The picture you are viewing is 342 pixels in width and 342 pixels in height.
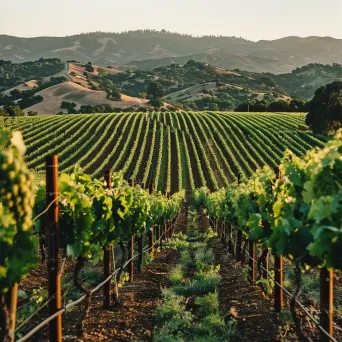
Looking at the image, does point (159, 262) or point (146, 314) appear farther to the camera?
point (159, 262)

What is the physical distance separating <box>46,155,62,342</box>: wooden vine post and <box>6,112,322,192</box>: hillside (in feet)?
132

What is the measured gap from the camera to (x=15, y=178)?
4.19m

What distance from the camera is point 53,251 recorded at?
18.6 feet

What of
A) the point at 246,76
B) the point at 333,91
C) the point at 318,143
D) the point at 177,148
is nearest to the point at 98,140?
the point at 177,148

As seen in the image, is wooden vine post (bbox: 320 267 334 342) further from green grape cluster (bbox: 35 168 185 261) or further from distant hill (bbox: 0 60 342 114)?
distant hill (bbox: 0 60 342 114)

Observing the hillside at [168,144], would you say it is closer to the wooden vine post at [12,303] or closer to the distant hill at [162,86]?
the distant hill at [162,86]

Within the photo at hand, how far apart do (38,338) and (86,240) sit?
1.88 m

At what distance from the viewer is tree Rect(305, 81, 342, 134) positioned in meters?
59.3

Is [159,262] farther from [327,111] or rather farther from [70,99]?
[70,99]

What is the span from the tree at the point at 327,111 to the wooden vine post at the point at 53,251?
5687cm

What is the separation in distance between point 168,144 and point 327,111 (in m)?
19.3

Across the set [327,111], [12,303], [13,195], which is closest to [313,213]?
[13,195]

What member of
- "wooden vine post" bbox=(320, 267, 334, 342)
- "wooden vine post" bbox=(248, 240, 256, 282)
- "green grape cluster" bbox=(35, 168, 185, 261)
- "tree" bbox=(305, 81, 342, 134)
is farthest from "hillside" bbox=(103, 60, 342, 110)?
"wooden vine post" bbox=(320, 267, 334, 342)

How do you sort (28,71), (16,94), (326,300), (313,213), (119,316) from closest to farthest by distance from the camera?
1. (313,213)
2. (326,300)
3. (119,316)
4. (16,94)
5. (28,71)
